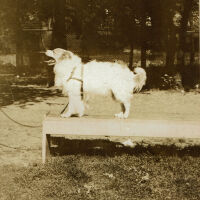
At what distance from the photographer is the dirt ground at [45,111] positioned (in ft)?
21.4

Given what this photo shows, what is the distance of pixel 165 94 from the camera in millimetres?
13703

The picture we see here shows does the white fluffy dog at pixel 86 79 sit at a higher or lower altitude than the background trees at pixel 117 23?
lower

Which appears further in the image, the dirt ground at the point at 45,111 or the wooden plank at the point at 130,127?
the dirt ground at the point at 45,111

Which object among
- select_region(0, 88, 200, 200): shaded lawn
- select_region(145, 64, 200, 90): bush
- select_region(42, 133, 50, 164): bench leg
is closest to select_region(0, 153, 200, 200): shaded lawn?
select_region(0, 88, 200, 200): shaded lawn

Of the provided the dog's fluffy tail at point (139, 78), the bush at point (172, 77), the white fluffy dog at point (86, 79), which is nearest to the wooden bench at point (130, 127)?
the white fluffy dog at point (86, 79)

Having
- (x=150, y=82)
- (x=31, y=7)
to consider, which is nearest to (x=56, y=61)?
(x=150, y=82)

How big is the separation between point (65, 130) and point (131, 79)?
1.38 metres

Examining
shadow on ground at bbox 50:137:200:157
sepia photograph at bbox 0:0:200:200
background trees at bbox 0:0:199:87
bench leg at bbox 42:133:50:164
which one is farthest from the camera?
background trees at bbox 0:0:199:87

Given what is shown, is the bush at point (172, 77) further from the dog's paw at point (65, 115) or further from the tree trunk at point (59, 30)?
the dog's paw at point (65, 115)

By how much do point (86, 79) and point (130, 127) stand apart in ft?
3.39

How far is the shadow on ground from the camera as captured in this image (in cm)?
647

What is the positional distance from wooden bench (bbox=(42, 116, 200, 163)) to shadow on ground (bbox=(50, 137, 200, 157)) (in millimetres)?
726

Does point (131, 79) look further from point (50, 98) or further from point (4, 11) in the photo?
point (4, 11)

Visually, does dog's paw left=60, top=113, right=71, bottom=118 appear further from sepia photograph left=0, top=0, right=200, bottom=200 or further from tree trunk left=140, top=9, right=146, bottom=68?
tree trunk left=140, top=9, right=146, bottom=68
